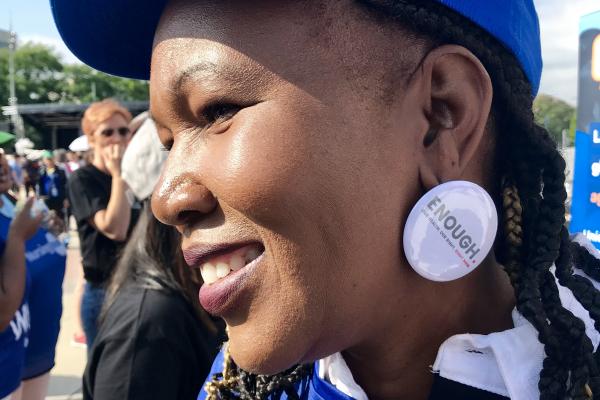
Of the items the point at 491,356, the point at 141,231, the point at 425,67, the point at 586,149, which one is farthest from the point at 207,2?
the point at 586,149

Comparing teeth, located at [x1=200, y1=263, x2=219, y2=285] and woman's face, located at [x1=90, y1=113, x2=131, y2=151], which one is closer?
teeth, located at [x1=200, y1=263, x2=219, y2=285]

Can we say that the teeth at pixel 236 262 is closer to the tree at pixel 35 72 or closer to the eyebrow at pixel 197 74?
the eyebrow at pixel 197 74

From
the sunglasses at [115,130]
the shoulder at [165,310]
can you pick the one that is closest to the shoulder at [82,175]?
the sunglasses at [115,130]

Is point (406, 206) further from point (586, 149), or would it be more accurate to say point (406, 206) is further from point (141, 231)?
point (586, 149)

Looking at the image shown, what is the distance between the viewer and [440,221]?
0.96 meters

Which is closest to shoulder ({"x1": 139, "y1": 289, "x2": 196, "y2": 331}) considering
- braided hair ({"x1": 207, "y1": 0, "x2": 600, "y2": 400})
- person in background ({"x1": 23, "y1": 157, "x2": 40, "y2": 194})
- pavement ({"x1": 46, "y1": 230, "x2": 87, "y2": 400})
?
braided hair ({"x1": 207, "y1": 0, "x2": 600, "y2": 400})

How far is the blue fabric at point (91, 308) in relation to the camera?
4.14 m

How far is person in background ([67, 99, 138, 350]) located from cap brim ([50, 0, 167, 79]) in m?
2.70

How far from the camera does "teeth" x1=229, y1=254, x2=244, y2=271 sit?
98 cm

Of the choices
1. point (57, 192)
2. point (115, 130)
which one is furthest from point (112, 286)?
point (57, 192)

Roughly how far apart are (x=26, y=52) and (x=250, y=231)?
236 ft

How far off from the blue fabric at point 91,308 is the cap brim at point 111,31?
123 inches

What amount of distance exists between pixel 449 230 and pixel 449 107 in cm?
23

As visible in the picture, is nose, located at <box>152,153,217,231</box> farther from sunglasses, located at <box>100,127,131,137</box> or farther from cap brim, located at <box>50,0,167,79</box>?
sunglasses, located at <box>100,127,131,137</box>
